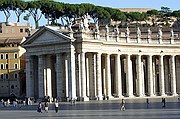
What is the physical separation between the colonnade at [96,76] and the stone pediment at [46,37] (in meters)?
2.34

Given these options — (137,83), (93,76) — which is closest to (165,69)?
(137,83)

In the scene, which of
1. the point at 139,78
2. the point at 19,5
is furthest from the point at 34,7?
the point at 139,78

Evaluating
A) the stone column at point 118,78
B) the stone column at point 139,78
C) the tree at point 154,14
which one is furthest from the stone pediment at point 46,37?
the tree at point 154,14

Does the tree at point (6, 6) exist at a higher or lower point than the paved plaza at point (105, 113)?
higher

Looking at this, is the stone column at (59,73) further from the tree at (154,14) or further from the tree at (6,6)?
the tree at (154,14)

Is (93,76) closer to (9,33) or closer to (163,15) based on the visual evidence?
(9,33)

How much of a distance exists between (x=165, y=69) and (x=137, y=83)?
29.9 ft

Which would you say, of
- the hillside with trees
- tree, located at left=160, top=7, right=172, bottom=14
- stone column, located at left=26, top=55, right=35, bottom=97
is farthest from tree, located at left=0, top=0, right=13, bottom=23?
tree, located at left=160, top=7, right=172, bottom=14

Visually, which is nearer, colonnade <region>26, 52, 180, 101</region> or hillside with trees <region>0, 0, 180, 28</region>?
colonnade <region>26, 52, 180, 101</region>

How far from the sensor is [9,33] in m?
111

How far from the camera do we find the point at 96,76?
7531cm

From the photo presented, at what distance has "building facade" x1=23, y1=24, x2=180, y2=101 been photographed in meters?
73.4

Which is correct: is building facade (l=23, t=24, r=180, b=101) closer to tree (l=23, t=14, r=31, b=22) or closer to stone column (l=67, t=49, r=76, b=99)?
stone column (l=67, t=49, r=76, b=99)

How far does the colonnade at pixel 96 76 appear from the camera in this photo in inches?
2889
